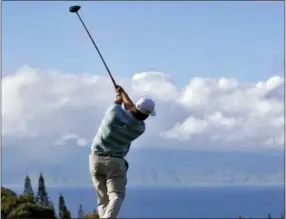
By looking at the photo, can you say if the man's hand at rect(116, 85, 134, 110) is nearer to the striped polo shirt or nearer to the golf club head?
the striped polo shirt

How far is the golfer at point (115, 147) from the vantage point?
13.5m

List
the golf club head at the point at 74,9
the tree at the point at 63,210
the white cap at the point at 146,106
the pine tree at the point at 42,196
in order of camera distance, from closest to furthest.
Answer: the white cap at the point at 146,106
the golf club head at the point at 74,9
the tree at the point at 63,210
the pine tree at the point at 42,196

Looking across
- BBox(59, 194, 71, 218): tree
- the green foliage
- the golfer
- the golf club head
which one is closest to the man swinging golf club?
the golfer

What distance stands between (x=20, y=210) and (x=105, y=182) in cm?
486

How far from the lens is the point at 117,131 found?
13594 mm

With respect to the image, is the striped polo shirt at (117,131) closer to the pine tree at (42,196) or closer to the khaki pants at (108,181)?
the khaki pants at (108,181)

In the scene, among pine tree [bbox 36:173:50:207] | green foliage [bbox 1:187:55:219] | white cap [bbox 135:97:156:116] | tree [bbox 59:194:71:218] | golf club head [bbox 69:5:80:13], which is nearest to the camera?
white cap [bbox 135:97:156:116]

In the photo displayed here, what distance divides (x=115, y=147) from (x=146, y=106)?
2.79ft

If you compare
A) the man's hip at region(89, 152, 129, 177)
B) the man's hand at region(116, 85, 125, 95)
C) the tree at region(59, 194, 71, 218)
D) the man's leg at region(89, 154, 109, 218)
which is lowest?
the man's leg at region(89, 154, 109, 218)

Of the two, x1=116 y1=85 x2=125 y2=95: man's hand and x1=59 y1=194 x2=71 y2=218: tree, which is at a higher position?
x1=59 y1=194 x2=71 y2=218: tree

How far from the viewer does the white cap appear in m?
13.4

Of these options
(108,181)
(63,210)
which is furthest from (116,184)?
(63,210)

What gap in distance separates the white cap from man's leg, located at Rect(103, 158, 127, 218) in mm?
892

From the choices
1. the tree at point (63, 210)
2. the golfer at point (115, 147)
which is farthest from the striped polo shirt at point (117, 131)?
the tree at point (63, 210)
